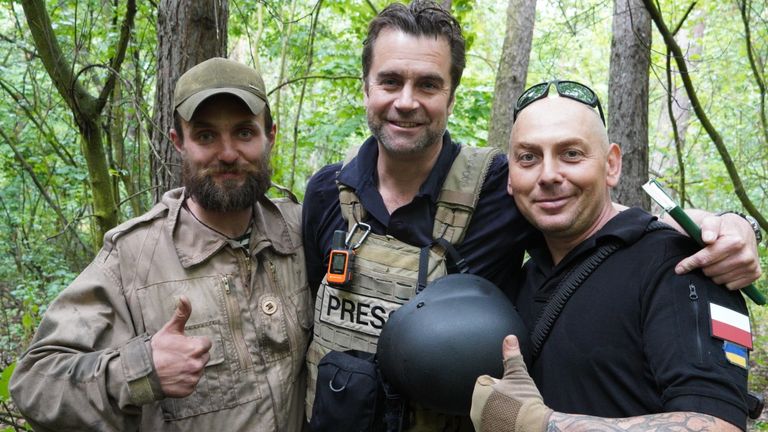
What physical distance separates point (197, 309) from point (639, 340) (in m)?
1.73

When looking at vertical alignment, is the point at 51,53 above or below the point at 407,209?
above

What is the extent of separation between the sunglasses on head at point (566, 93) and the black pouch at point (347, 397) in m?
1.30

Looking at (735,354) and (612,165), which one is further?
(612,165)

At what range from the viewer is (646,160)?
20.0ft

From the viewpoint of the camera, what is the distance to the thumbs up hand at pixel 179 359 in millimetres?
2141

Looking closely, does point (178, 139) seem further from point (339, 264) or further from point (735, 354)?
point (735, 354)

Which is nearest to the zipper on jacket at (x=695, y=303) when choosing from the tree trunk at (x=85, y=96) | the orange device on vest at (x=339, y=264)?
the orange device on vest at (x=339, y=264)

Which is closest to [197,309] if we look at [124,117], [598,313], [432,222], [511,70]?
[432,222]

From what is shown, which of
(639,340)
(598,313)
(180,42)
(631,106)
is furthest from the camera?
(631,106)

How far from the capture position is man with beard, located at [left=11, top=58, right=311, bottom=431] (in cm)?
217

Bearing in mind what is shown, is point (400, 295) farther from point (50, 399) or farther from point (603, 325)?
point (50, 399)

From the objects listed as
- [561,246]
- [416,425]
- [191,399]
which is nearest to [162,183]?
[191,399]

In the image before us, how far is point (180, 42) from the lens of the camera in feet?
12.0

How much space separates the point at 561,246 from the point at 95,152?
11.5 ft
